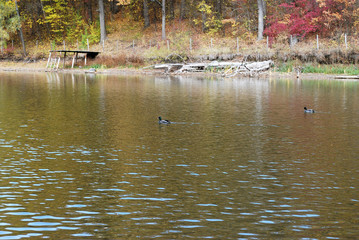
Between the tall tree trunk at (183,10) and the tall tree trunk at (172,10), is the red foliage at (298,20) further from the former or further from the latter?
the tall tree trunk at (172,10)

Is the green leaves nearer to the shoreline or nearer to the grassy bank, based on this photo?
the shoreline

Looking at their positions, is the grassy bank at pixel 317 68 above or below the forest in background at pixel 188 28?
below

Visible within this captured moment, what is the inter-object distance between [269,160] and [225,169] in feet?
6.73

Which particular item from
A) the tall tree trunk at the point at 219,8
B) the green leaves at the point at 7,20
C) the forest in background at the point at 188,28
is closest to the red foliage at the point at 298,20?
the forest in background at the point at 188,28

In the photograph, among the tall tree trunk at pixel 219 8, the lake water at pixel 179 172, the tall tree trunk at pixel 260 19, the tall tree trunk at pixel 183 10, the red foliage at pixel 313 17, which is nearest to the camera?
the lake water at pixel 179 172

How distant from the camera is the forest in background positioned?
54.9 m

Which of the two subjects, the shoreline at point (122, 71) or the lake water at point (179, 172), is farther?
the shoreline at point (122, 71)

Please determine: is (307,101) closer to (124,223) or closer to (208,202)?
(208,202)

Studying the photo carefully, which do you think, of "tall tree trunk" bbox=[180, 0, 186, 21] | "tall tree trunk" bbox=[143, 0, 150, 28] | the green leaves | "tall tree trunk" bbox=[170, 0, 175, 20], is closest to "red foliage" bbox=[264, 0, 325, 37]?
"tall tree trunk" bbox=[180, 0, 186, 21]

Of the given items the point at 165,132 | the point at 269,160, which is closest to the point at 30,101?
the point at 165,132

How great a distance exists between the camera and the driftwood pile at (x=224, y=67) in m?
Result: 55.2

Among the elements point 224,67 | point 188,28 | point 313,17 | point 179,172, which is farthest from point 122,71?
point 179,172

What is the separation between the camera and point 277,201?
11.8 m

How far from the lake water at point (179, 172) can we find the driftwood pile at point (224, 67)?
1020 inches
